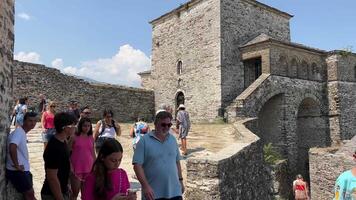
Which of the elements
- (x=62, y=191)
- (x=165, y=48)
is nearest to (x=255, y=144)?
(x=62, y=191)

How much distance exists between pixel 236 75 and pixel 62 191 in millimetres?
18503

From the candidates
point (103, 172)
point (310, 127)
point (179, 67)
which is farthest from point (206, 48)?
point (103, 172)

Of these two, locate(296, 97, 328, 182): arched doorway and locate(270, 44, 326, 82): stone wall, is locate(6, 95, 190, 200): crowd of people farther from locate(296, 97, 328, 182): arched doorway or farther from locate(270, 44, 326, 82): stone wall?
locate(296, 97, 328, 182): arched doorway

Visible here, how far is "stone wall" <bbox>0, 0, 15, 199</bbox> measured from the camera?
4.23 meters

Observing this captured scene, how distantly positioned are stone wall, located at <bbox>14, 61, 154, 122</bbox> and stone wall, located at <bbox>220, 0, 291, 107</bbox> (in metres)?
6.08

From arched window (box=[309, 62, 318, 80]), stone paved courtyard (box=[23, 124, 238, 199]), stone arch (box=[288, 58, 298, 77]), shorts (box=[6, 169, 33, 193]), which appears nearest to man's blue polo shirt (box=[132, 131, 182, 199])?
shorts (box=[6, 169, 33, 193])

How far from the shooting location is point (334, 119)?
2302cm

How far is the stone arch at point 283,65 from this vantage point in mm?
20625

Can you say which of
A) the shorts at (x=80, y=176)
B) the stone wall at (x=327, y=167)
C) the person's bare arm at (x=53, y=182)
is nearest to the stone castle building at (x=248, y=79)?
the stone wall at (x=327, y=167)

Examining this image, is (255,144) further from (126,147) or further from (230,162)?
(126,147)

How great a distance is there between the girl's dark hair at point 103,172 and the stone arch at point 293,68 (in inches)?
777

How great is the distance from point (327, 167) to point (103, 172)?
475 inches

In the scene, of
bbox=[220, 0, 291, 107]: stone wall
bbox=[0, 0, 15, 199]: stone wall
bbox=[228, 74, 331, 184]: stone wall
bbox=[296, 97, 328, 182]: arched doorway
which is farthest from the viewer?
bbox=[296, 97, 328, 182]: arched doorway

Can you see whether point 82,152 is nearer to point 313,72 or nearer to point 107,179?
point 107,179
